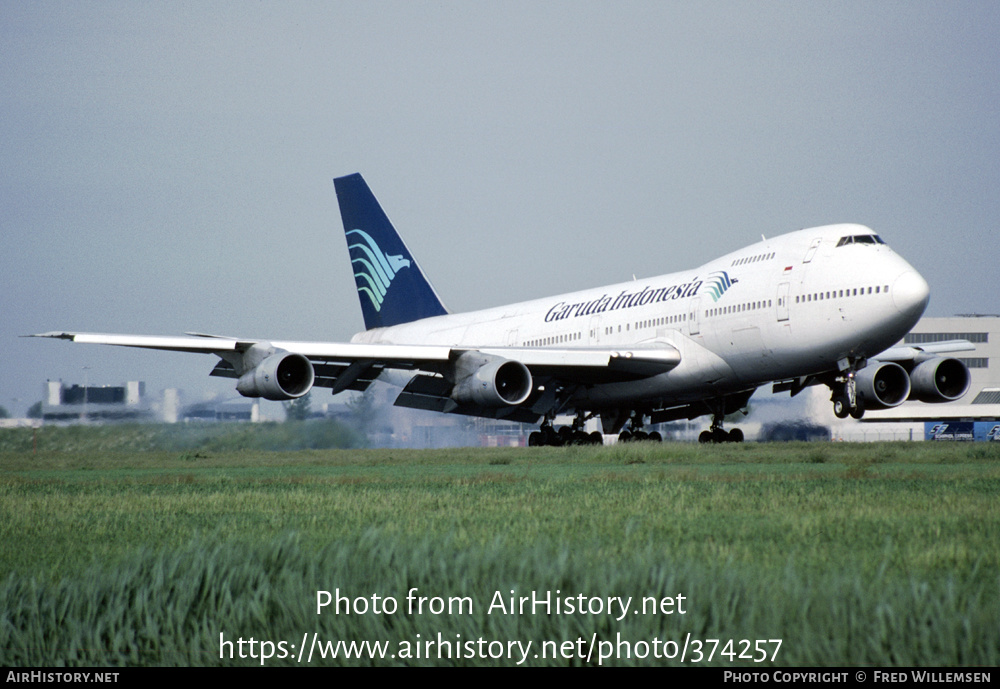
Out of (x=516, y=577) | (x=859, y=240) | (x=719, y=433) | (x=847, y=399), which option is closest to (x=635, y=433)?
(x=719, y=433)

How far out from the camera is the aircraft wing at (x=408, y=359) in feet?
84.9

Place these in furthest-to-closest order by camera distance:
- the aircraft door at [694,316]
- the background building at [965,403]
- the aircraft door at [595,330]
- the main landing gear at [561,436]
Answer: the background building at [965,403], the main landing gear at [561,436], the aircraft door at [595,330], the aircraft door at [694,316]

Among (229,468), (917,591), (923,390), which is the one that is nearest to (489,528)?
(917,591)

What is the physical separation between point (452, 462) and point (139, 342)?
343 inches

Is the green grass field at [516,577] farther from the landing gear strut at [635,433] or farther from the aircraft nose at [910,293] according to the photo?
the landing gear strut at [635,433]

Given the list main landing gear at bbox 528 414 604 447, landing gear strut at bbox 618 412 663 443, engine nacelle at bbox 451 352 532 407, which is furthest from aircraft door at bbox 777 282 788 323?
main landing gear at bbox 528 414 604 447

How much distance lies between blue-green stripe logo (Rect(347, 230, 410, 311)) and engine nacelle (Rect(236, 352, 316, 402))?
558 inches

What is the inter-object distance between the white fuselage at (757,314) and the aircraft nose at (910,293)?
21 mm

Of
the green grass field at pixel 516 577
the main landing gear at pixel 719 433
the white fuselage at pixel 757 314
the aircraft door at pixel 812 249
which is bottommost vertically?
the green grass field at pixel 516 577

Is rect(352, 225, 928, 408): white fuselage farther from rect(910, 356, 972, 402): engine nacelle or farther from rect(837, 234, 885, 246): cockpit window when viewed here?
rect(910, 356, 972, 402): engine nacelle

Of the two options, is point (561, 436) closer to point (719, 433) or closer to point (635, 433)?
point (635, 433)

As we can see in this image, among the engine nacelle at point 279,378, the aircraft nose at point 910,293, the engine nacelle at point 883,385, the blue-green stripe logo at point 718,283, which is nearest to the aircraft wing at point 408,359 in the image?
the engine nacelle at point 279,378

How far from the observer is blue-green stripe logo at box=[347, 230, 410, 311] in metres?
39.6
